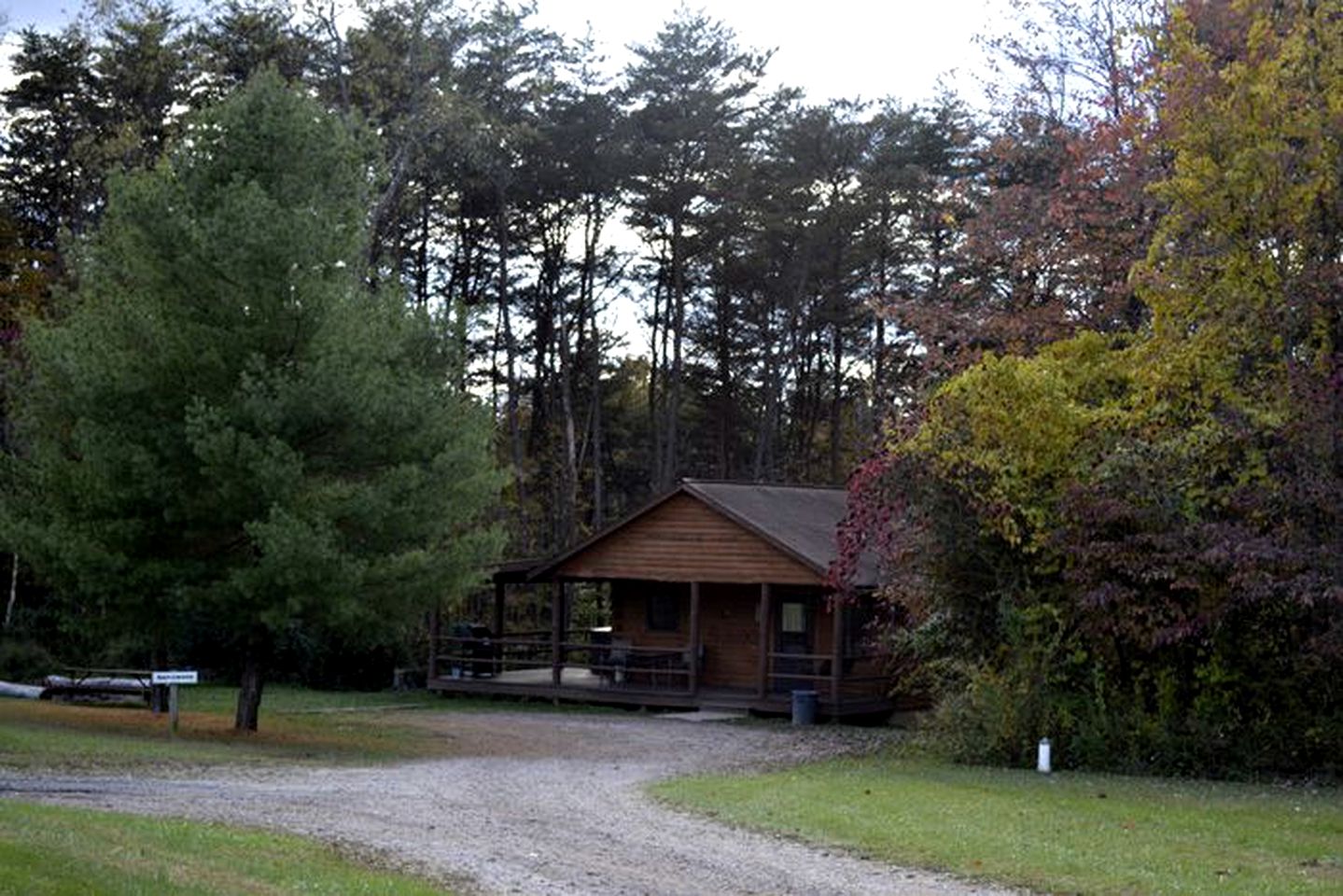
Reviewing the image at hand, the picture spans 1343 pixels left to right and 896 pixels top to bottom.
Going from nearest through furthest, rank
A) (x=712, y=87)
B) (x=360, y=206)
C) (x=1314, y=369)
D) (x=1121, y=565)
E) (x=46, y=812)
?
(x=46, y=812) → (x=1314, y=369) → (x=1121, y=565) → (x=360, y=206) → (x=712, y=87)

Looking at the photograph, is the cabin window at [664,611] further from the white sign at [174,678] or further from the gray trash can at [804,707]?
the white sign at [174,678]

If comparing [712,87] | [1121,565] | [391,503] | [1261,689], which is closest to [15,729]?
[391,503]

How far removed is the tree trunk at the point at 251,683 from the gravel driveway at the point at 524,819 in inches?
146

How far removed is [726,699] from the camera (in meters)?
33.5

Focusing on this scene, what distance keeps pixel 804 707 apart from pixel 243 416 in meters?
13.2

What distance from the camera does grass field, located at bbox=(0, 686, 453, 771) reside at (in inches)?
808

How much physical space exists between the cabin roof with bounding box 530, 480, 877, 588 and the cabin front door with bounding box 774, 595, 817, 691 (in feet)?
5.24

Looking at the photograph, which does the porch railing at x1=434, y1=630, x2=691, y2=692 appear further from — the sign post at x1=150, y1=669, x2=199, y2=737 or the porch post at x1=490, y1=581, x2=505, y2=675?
the sign post at x1=150, y1=669, x2=199, y2=737

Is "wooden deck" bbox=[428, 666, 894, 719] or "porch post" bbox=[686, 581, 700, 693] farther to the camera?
"porch post" bbox=[686, 581, 700, 693]

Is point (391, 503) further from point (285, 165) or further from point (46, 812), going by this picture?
point (46, 812)

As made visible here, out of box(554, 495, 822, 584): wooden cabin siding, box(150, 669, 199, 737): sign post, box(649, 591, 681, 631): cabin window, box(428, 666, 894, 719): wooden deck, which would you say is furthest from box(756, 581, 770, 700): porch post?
box(150, 669, 199, 737): sign post

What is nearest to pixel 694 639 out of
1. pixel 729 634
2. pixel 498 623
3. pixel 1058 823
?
pixel 729 634

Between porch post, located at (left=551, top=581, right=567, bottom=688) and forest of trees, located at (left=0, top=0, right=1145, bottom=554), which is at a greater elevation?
Result: forest of trees, located at (left=0, top=0, right=1145, bottom=554)

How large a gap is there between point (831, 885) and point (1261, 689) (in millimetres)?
11590
